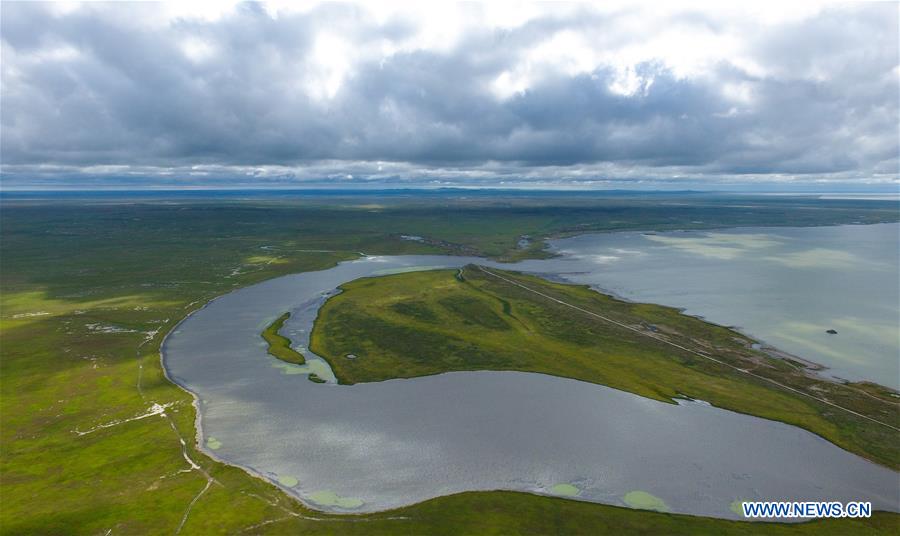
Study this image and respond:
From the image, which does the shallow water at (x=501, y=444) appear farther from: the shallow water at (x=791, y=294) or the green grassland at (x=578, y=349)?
the shallow water at (x=791, y=294)

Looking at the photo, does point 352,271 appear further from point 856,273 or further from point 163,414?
point 856,273

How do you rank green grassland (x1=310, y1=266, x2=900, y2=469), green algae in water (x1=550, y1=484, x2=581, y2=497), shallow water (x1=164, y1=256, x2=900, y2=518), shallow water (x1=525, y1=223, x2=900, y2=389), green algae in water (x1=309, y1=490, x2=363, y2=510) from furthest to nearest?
shallow water (x1=525, y1=223, x2=900, y2=389) < green grassland (x1=310, y1=266, x2=900, y2=469) < shallow water (x1=164, y1=256, x2=900, y2=518) < green algae in water (x1=550, y1=484, x2=581, y2=497) < green algae in water (x1=309, y1=490, x2=363, y2=510)

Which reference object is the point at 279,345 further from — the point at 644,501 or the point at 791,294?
the point at 791,294

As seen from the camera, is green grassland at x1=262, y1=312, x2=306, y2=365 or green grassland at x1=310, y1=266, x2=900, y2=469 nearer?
green grassland at x1=310, y1=266, x2=900, y2=469

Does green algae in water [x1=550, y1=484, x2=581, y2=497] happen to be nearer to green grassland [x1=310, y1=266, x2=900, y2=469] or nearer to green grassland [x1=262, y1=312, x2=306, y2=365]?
green grassland [x1=310, y1=266, x2=900, y2=469]

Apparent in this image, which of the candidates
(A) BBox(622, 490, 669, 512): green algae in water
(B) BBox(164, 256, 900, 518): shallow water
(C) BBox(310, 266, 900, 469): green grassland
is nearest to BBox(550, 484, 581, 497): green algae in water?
(B) BBox(164, 256, 900, 518): shallow water

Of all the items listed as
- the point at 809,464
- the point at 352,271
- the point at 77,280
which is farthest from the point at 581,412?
the point at 77,280

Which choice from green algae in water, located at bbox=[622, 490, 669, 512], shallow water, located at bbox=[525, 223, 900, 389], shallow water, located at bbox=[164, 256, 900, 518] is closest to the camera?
green algae in water, located at bbox=[622, 490, 669, 512]
